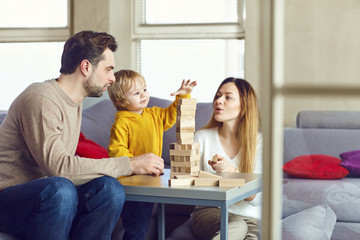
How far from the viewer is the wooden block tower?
2.07m

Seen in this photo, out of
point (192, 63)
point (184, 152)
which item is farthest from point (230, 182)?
point (192, 63)

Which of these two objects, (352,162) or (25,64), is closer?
(352,162)

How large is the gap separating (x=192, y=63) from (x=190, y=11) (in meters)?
0.42

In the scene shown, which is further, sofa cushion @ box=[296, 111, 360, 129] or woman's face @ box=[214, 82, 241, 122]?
woman's face @ box=[214, 82, 241, 122]

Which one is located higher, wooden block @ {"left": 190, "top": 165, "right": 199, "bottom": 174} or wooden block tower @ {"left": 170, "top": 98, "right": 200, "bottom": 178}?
wooden block tower @ {"left": 170, "top": 98, "right": 200, "bottom": 178}

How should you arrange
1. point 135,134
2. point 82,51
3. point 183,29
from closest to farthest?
point 82,51
point 135,134
point 183,29

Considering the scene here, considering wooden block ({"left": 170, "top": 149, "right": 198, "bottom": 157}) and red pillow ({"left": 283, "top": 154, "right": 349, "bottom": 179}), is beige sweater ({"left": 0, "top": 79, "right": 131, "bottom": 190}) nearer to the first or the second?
wooden block ({"left": 170, "top": 149, "right": 198, "bottom": 157})

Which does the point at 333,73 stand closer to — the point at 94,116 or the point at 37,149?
the point at 37,149

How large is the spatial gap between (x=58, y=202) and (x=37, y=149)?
0.24 meters

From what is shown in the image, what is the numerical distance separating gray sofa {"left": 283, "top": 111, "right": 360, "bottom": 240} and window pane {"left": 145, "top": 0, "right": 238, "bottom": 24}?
119 inches

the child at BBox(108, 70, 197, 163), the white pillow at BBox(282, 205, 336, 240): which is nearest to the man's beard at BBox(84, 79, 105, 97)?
the child at BBox(108, 70, 197, 163)

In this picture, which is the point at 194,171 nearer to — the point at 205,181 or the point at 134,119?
the point at 205,181

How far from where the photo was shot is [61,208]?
1855 mm

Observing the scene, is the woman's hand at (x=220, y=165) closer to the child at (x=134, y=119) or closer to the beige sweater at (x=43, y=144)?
the child at (x=134, y=119)
